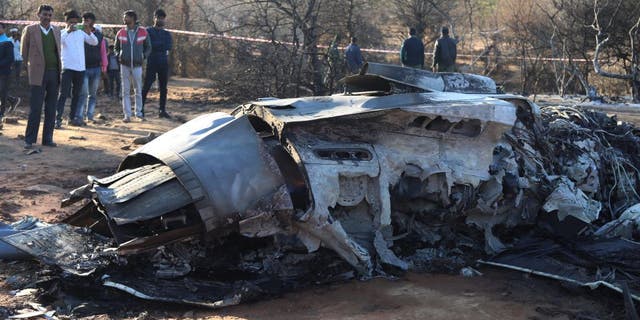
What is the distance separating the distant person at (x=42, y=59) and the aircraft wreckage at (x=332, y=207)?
163 inches

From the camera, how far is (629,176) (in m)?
6.55

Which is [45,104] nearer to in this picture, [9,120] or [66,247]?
[9,120]

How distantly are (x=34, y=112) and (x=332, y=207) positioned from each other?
616cm

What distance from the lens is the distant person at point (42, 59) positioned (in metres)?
8.96

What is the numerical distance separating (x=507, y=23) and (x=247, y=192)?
1982 cm

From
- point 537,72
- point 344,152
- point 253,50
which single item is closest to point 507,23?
point 537,72

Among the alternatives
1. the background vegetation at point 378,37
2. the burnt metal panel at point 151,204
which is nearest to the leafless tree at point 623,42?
the background vegetation at point 378,37

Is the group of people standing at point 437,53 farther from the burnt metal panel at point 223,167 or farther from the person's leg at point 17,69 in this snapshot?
the burnt metal panel at point 223,167

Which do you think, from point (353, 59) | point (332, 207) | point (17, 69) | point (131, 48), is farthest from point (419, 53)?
point (332, 207)

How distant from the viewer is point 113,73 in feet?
52.1

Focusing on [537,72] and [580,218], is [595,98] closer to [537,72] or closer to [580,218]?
[537,72]

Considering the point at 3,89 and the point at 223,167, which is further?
the point at 3,89

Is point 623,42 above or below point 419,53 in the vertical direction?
above

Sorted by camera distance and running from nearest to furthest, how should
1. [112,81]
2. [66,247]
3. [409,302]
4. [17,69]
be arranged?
[409,302] < [66,247] < [17,69] < [112,81]
